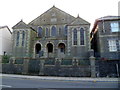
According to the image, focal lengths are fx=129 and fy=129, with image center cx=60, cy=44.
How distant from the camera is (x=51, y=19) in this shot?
32.9 metres

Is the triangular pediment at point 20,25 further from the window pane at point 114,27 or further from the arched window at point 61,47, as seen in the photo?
the window pane at point 114,27

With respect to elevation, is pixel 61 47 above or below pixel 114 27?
below

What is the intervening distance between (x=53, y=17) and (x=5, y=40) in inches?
551

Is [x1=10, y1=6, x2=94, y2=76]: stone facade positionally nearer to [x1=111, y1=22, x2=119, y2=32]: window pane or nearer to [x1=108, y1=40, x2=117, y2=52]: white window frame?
[x1=108, y1=40, x2=117, y2=52]: white window frame

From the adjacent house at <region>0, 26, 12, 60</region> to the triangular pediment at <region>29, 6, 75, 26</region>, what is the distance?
7.63 metres

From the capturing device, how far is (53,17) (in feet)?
108

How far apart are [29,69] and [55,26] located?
15.4 meters

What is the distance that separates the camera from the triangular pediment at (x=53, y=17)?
107ft

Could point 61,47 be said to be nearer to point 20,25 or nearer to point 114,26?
point 20,25

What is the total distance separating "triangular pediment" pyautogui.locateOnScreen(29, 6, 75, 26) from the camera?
32.6m

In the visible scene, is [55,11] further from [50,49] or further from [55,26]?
[50,49]

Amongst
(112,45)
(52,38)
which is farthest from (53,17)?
(112,45)

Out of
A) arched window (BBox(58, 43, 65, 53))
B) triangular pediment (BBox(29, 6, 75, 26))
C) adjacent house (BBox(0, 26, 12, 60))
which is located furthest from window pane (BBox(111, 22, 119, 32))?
adjacent house (BBox(0, 26, 12, 60))

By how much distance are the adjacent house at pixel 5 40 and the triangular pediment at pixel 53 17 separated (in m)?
7.63
